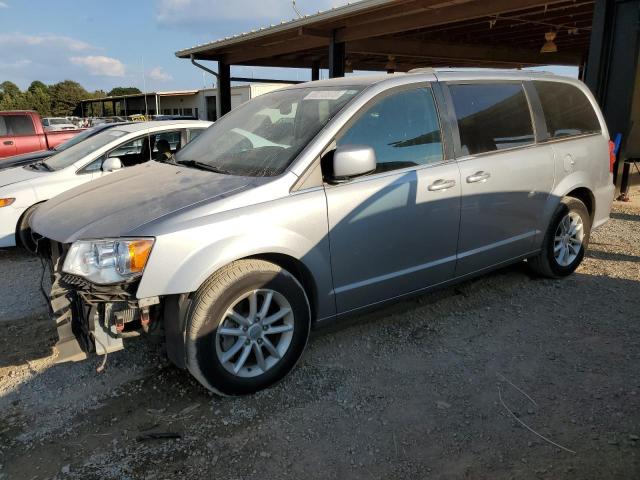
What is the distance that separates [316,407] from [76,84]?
85.0 metres

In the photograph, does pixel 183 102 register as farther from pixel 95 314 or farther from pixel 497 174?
pixel 95 314

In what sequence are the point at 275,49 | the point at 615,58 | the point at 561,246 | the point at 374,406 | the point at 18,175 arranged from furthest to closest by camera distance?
the point at 275,49
the point at 615,58
the point at 18,175
the point at 561,246
the point at 374,406

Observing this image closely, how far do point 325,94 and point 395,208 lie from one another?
0.96m

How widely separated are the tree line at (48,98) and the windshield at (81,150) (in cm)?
4838

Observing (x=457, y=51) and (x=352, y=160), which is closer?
(x=352, y=160)

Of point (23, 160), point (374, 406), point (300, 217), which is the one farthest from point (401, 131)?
point (23, 160)

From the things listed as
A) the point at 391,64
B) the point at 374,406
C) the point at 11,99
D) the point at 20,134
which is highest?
the point at 11,99

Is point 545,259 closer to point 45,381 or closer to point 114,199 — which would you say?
point 114,199

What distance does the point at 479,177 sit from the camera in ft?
12.8

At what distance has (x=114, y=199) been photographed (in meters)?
3.21

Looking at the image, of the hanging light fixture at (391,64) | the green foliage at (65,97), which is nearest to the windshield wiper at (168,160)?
the hanging light fixture at (391,64)

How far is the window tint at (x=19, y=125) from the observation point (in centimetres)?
1151

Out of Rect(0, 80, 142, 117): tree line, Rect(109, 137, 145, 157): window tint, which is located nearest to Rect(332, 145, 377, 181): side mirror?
Rect(109, 137, 145, 157): window tint

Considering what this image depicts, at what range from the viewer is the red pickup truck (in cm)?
1136
